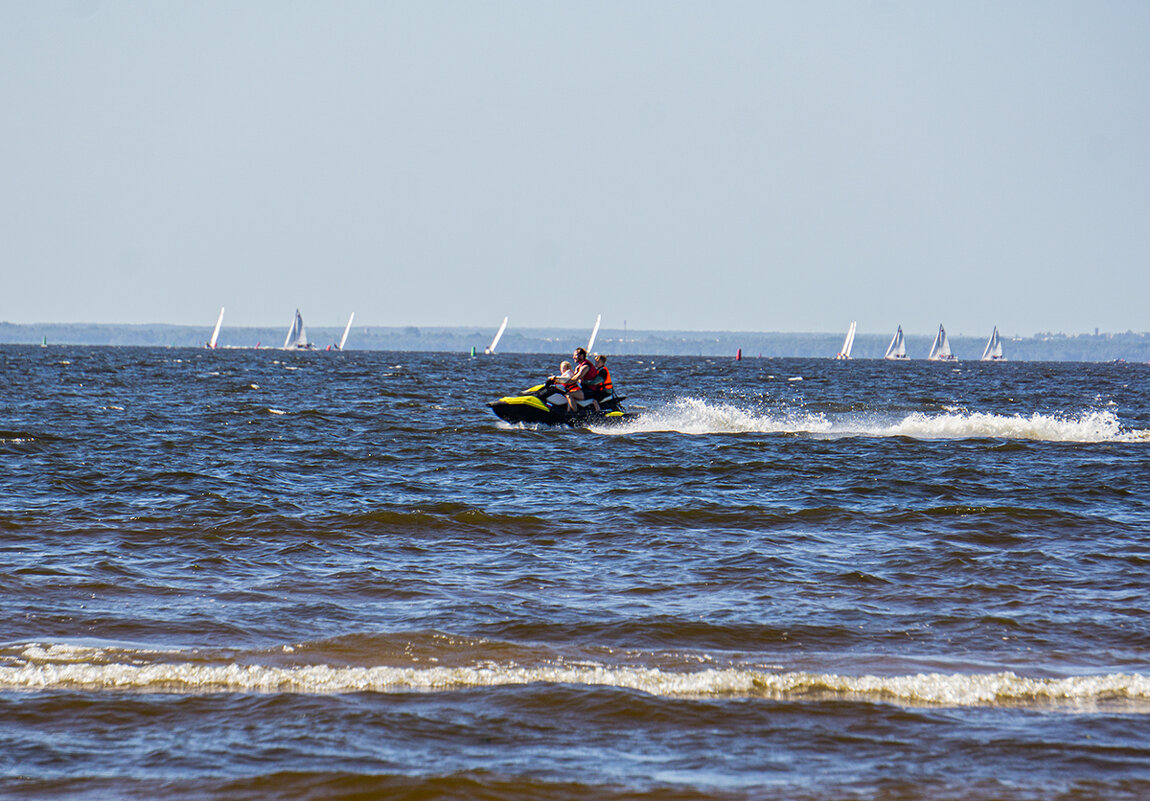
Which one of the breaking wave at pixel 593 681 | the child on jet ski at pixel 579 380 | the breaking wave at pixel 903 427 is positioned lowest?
the breaking wave at pixel 593 681

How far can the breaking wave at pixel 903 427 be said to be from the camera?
24750mm

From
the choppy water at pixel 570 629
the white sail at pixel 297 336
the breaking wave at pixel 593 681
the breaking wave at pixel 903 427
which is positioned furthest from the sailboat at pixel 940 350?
the breaking wave at pixel 593 681

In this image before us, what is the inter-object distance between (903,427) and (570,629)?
19897 millimetres

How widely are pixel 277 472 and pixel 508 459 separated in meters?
4.05

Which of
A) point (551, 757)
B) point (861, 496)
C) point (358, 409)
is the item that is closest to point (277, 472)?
point (861, 496)

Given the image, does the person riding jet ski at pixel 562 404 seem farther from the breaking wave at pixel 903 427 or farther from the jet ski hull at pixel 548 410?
the breaking wave at pixel 903 427

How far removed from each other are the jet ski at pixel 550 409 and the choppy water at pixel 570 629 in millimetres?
6176

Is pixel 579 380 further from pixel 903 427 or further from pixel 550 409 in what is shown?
pixel 903 427

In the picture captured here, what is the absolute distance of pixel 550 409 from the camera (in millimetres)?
24625

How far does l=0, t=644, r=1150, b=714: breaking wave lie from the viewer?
6.65m

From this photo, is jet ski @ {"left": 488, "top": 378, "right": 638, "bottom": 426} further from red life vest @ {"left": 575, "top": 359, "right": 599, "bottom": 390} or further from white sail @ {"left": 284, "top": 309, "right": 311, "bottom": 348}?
white sail @ {"left": 284, "top": 309, "right": 311, "bottom": 348}

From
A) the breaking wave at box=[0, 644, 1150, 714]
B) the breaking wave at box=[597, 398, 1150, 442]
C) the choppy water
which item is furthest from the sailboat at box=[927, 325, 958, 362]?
the breaking wave at box=[0, 644, 1150, 714]

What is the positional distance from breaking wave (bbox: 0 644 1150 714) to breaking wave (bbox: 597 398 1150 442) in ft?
59.2

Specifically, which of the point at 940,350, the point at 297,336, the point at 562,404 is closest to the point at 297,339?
the point at 297,336
